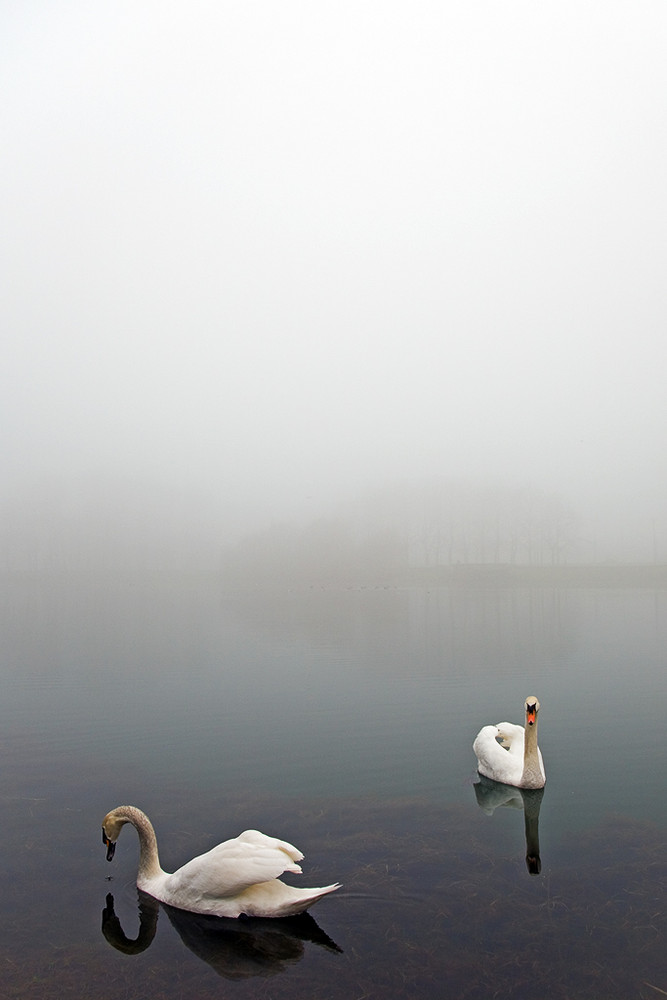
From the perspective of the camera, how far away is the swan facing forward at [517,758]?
582 inches

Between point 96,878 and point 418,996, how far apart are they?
218 inches

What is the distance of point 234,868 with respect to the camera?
9.30 m

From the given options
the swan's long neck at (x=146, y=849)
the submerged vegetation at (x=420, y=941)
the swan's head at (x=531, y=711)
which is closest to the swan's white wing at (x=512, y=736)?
the swan's head at (x=531, y=711)

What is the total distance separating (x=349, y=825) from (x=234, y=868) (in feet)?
14.0

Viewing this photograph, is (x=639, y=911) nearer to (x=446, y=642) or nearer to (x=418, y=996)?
(x=418, y=996)

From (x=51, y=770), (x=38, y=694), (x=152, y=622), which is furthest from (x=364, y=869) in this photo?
(x=152, y=622)

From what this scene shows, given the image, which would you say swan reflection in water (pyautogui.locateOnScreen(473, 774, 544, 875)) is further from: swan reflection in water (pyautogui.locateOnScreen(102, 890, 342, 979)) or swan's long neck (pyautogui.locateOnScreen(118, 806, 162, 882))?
swan's long neck (pyautogui.locateOnScreen(118, 806, 162, 882))

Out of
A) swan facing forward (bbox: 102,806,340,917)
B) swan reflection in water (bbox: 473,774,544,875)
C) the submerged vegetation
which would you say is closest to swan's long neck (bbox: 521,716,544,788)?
swan reflection in water (bbox: 473,774,544,875)

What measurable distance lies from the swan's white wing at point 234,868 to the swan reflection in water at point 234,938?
0.35 meters

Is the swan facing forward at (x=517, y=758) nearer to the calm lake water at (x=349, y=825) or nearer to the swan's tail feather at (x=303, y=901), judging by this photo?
the calm lake water at (x=349, y=825)

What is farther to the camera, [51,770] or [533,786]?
[51,770]

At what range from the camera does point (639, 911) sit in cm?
970

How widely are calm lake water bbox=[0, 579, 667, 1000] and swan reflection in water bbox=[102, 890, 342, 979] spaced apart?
27 millimetres

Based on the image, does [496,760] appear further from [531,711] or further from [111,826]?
[111,826]
